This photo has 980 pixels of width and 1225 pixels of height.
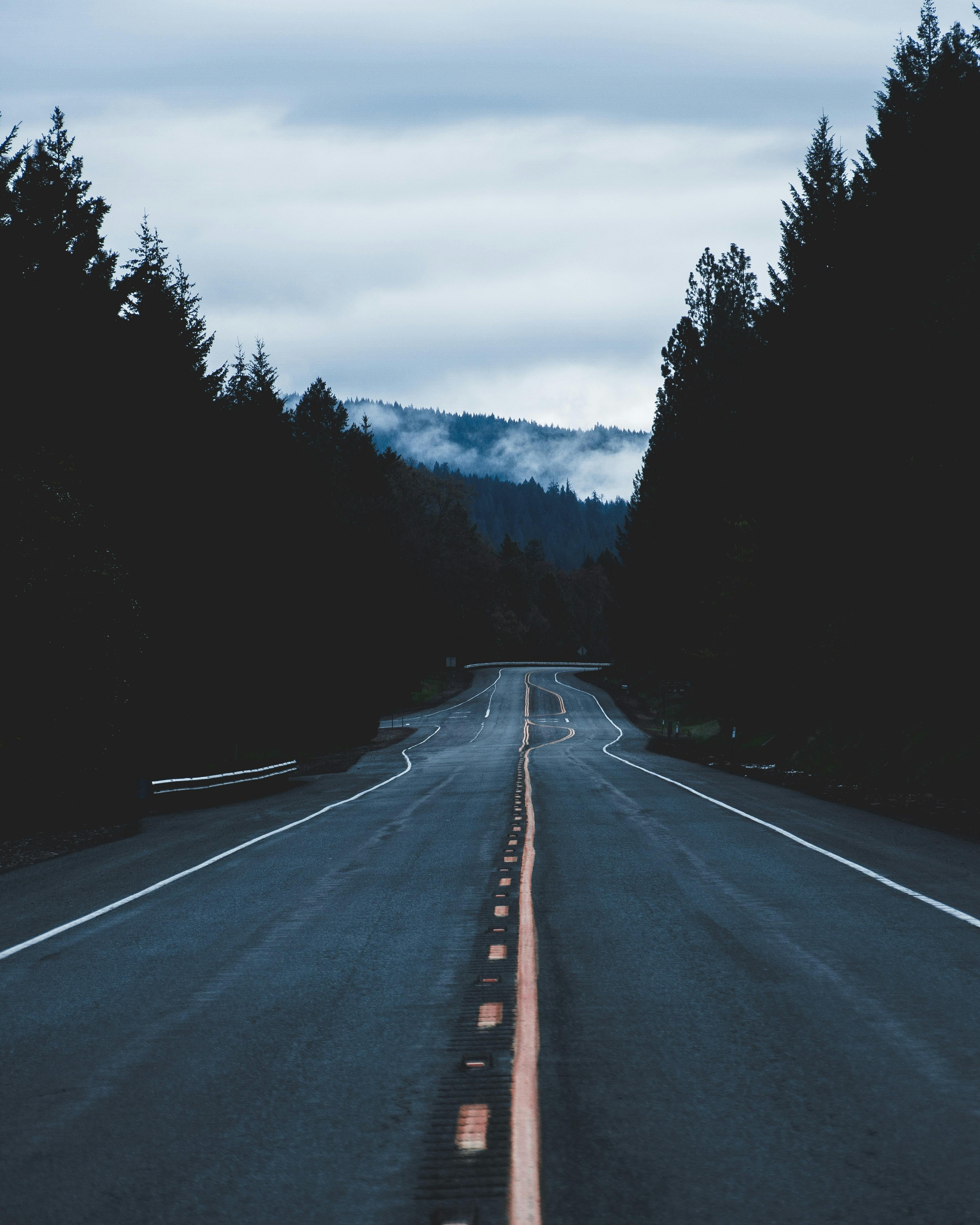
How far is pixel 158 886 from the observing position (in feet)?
40.3

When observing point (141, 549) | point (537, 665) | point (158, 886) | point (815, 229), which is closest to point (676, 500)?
point (815, 229)

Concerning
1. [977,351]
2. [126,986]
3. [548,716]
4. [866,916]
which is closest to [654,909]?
[866,916]

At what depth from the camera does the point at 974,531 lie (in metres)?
24.9

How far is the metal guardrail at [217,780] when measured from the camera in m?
24.0

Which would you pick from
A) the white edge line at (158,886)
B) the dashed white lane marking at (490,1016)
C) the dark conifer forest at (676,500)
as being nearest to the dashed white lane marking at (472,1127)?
the dashed white lane marking at (490,1016)

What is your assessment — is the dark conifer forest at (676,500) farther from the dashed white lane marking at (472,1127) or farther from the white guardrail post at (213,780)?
the dashed white lane marking at (472,1127)

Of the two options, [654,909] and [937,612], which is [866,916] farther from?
[937,612]

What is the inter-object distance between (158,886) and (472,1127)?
8369mm

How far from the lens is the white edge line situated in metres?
9.30

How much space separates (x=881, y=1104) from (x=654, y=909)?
194 inches

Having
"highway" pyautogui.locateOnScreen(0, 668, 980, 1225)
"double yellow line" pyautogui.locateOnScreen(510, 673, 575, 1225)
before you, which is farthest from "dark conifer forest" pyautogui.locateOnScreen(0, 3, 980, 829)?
"double yellow line" pyautogui.locateOnScreen(510, 673, 575, 1225)

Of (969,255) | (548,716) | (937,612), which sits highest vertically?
(969,255)

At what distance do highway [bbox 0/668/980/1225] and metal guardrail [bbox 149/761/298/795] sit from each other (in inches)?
401

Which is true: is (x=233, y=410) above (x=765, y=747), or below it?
above
